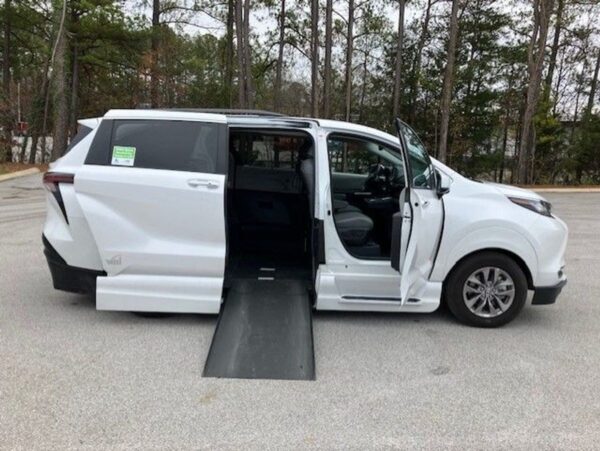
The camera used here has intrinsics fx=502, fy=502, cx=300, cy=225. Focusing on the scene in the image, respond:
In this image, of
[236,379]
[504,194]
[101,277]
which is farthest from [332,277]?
[101,277]

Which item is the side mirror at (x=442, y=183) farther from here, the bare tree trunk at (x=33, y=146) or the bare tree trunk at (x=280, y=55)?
the bare tree trunk at (x=33, y=146)

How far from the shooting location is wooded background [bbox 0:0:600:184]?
2392 cm

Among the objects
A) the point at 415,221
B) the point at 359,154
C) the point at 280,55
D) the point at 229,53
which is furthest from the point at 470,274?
the point at 280,55

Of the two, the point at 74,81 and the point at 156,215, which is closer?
the point at 156,215

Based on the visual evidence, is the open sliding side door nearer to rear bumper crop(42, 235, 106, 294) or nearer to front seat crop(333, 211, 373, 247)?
rear bumper crop(42, 235, 106, 294)

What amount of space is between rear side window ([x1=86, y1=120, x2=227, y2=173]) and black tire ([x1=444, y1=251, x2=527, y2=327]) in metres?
2.26

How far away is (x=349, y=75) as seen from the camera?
24.7 meters

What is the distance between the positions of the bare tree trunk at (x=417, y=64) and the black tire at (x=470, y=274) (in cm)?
2577

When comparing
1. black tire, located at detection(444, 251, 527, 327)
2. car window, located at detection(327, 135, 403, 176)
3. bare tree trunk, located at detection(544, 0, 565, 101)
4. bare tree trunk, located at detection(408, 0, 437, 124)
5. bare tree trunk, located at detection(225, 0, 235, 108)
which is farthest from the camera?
bare tree trunk, located at detection(544, 0, 565, 101)

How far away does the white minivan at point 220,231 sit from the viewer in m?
4.17

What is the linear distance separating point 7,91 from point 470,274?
28538 millimetres

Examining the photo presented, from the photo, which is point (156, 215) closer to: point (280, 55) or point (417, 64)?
point (280, 55)

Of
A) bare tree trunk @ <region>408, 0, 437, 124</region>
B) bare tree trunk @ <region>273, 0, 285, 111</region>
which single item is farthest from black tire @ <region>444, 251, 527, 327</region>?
bare tree trunk @ <region>408, 0, 437, 124</region>

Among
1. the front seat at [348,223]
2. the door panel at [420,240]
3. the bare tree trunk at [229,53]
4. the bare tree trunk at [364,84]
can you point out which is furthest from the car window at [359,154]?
the bare tree trunk at [364,84]
